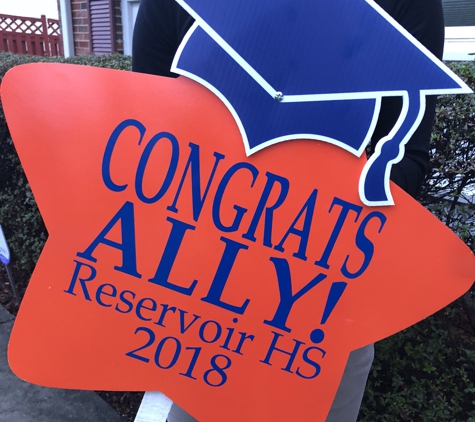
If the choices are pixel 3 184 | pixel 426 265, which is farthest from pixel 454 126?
pixel 3 184

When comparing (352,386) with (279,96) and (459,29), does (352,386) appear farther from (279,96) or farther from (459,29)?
(459,29)

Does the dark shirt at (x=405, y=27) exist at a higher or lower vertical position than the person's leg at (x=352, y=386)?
higher

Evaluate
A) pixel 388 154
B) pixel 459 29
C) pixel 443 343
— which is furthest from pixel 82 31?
pixel 388 154

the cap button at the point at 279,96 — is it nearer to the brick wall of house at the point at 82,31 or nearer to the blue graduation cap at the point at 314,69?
the blue graduation cap at the point at 314,69

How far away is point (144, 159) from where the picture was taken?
90cm

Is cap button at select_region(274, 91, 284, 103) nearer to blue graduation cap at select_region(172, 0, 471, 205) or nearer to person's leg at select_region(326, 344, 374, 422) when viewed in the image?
blue graduation cap at select_region(172, 0, 471, 205)

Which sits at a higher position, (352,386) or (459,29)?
(459,29)

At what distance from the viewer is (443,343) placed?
183 cm

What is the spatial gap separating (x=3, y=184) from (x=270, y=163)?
8.06 ft

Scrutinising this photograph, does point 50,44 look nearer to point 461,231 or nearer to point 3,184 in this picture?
point 3,184

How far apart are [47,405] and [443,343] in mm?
1798

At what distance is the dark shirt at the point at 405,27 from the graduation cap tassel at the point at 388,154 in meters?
0.07

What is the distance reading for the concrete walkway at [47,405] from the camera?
81.2 inches

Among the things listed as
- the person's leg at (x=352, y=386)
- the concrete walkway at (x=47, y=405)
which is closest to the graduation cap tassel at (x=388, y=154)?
the person's leg at (x=352, y=386)
